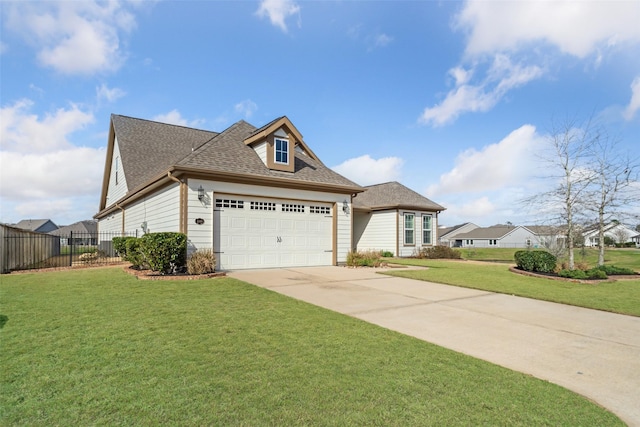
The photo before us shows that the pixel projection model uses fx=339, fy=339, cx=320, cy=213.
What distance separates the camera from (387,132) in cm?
1800

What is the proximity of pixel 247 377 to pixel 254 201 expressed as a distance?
397 inches

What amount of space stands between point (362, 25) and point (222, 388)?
14085 millimetres

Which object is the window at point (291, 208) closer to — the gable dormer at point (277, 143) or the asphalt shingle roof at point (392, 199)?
the gable dormer at point (277, 143)

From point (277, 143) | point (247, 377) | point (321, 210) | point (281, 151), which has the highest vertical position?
point (277, 143)

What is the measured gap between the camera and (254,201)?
42.5ft

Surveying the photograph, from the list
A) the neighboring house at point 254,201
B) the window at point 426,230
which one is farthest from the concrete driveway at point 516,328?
the window at point 426,230

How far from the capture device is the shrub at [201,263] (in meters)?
10.4

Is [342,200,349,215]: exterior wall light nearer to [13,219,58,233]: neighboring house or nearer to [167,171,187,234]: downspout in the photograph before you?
[167,171,187,234]: downspout

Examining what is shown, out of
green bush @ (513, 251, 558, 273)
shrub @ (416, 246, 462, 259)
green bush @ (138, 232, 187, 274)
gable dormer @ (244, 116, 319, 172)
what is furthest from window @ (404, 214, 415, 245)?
green bush @ (138, 232, 187, 274)

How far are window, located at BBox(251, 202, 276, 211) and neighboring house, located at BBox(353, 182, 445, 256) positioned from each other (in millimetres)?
10471

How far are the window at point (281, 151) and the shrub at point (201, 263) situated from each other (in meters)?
4.99

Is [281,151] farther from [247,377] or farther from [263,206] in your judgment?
[247,377]

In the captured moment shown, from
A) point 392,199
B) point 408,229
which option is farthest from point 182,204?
point 408,229

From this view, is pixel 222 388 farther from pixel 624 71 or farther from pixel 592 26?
pixel 624 71
